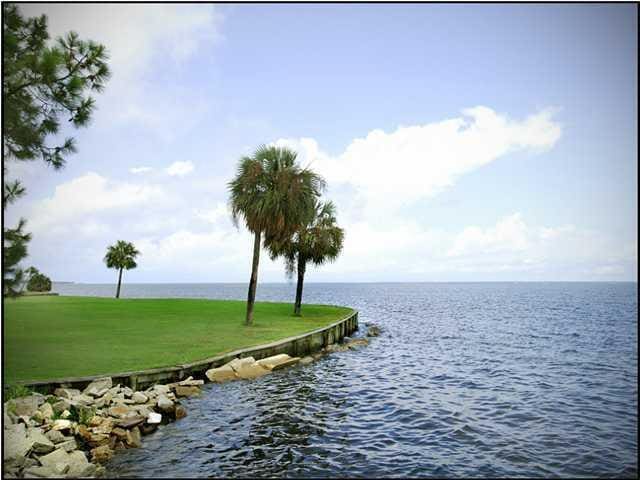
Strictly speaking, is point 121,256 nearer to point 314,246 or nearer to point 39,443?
point 314,246

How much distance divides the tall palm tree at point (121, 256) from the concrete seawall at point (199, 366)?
168 feet

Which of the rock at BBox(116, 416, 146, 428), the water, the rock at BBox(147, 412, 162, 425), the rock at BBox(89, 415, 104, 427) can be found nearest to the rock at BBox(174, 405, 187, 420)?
the water

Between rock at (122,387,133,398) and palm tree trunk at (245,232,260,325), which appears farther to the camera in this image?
palm tree trunk at (245,232,260,325)

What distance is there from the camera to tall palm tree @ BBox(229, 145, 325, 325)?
26391 mm

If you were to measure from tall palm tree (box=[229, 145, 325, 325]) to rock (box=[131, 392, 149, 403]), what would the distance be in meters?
13.7

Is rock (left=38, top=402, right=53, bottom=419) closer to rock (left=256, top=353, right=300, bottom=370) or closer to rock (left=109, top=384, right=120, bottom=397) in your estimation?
rock (left=109, top=384, right=120, bottom=397)

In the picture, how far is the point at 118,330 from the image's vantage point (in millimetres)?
23828

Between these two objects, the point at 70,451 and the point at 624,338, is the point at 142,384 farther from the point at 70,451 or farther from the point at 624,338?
the point at 624,338

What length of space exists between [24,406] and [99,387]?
236 cm

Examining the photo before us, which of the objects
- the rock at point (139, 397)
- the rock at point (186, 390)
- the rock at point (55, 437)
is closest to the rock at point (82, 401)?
the rock at point (139, 397)

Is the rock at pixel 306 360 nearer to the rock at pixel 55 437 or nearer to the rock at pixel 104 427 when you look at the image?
the rock at pixel 104 427

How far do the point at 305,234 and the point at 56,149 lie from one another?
26777 mm

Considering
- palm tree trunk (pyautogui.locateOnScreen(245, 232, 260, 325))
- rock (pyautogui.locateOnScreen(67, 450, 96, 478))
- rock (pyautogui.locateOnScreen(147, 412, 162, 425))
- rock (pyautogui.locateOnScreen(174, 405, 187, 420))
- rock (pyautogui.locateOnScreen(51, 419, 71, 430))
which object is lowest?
rock (pyautogui.locateOnScreen(174, 405, 187, 420))

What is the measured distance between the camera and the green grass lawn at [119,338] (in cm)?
1455
